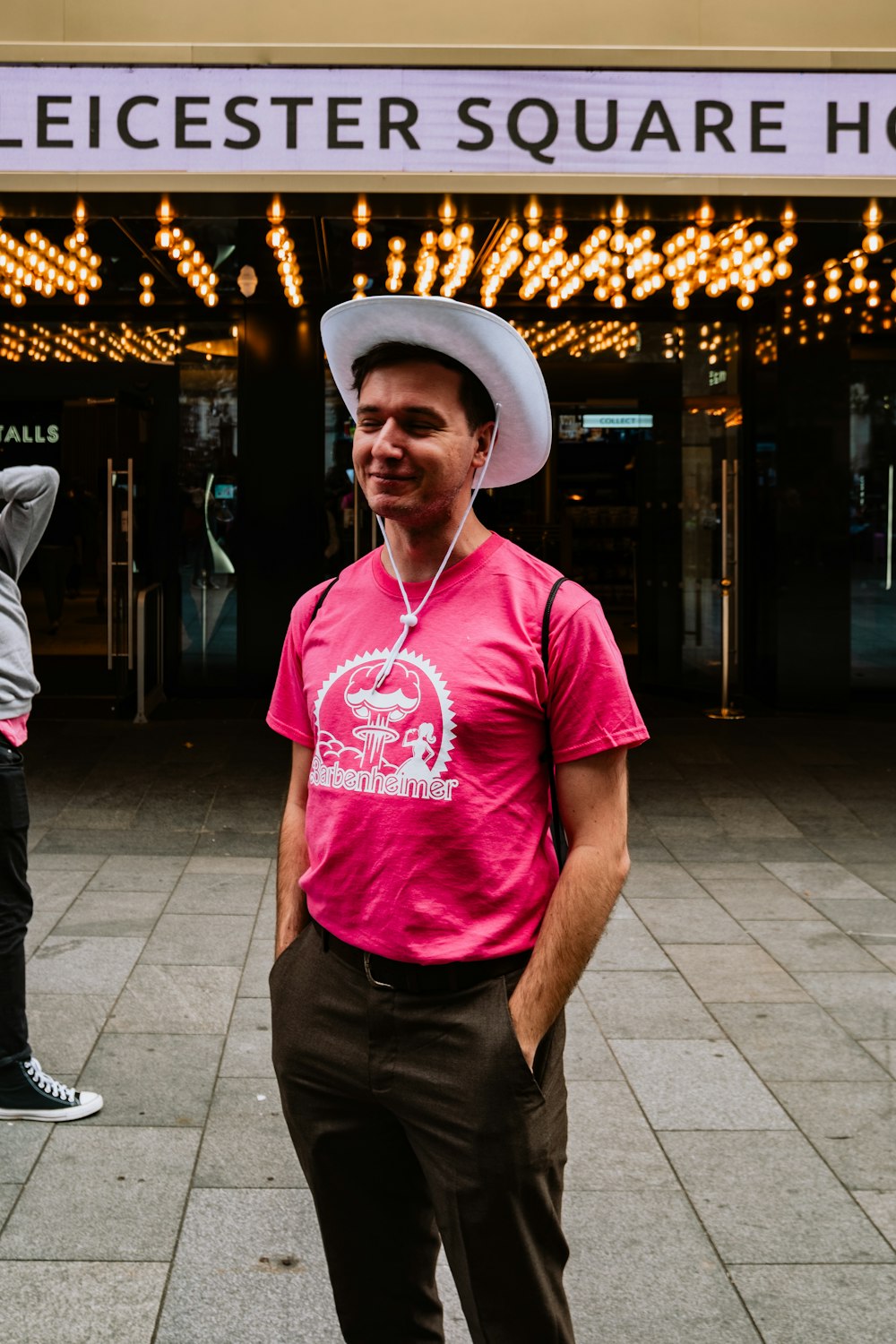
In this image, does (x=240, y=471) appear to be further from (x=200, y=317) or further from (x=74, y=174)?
(x=74, y=174)

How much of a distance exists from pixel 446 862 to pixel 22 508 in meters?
2.60

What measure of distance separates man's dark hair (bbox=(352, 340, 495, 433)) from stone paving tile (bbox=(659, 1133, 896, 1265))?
7.21 ft

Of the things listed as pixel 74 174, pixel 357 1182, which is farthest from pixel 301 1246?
pixel 74 174

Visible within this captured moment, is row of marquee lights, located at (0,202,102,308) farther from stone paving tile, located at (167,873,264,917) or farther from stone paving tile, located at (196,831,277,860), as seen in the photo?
stone paving tile, located at (167,873,264,917)

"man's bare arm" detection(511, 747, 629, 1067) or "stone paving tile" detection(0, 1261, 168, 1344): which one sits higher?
"man's bare arm" detection(511, 747, 629, 1067)

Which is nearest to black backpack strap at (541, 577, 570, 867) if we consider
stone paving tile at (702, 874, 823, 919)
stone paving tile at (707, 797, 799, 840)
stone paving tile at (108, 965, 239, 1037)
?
stone paving tile at (108, 965, 239, 1037)

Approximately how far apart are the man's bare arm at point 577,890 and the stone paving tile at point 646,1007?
9.49 ft

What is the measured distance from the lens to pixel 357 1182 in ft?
7.54

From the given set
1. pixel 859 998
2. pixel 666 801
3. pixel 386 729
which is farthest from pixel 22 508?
pixel 666 801

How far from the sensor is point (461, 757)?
215cm

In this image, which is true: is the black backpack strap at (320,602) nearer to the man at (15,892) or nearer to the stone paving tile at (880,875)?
the man at (15,892)

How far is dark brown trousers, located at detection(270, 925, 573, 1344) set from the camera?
6.93 ft

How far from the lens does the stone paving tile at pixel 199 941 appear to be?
5641mm

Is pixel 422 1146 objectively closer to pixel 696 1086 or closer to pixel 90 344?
pixel 696 1086
